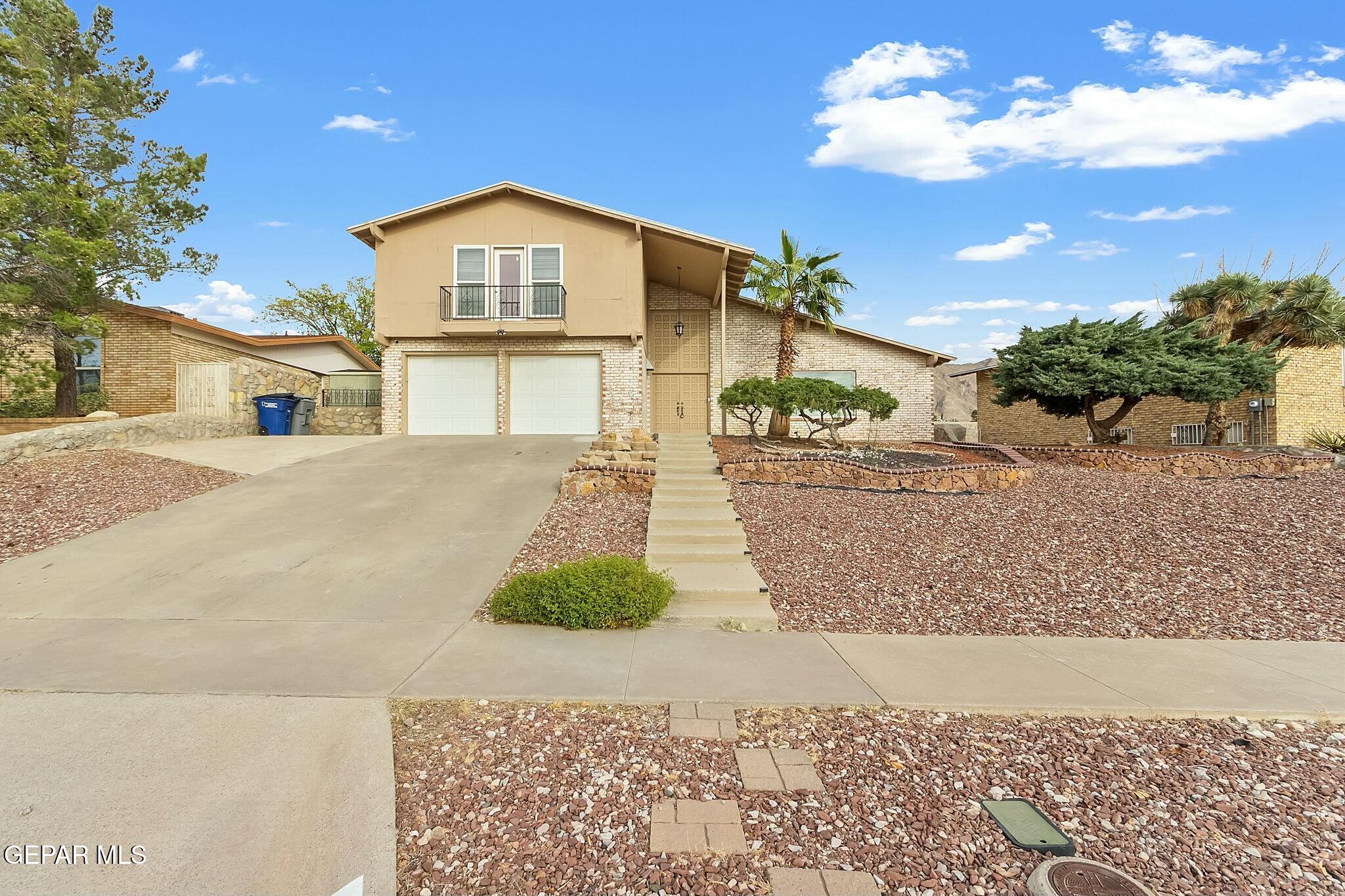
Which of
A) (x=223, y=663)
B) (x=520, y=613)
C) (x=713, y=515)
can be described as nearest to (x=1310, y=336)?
(x=713, y=515)

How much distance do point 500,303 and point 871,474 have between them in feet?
33.0

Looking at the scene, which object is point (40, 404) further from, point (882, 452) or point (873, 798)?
point (873, 798)

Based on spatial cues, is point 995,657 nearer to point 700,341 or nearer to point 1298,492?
point 1298,492

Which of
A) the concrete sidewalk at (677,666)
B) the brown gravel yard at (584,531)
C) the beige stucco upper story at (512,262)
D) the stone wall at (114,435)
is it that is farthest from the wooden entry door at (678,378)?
the concrete sidewalk at (677,666)

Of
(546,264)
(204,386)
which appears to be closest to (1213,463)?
(546,264)

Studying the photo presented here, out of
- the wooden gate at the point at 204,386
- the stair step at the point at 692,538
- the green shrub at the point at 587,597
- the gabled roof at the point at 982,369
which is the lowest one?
the green shrub at the point at 587,597

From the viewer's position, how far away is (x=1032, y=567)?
6.44 metres

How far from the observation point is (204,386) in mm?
14930

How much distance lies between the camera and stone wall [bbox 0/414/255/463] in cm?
989

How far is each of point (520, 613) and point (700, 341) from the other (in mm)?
13952

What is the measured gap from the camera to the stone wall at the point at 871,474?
952 cm

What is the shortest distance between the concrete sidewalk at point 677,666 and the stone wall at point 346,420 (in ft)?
41.7

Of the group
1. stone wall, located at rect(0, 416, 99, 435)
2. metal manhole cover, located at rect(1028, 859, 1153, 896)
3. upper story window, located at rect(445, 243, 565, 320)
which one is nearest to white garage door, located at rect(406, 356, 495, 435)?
upper story window, located at rect(445, 243, 565, 320)

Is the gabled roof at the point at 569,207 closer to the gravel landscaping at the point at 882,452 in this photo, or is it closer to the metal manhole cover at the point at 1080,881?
the gravel landscaping at the point at 882,452
